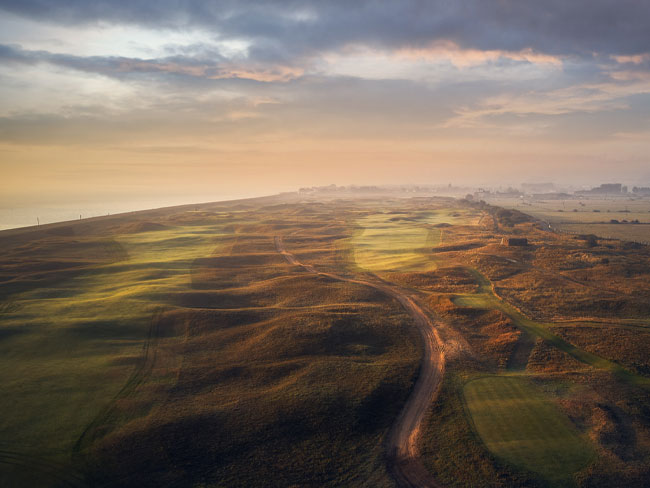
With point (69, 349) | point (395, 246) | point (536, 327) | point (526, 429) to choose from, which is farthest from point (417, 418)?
point (395, 246)

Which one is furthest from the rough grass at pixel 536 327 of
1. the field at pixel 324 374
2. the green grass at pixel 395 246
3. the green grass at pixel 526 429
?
the green grass at pixel 395 246

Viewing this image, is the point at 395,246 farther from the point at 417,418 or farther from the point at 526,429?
the point at 526,429

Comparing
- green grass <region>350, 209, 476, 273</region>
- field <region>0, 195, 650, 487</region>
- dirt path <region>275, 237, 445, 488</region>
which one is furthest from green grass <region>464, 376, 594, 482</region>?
green grass <region>350, 209, 476, 273</region>

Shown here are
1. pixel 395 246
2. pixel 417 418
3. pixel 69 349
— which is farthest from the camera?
pixel 395 246

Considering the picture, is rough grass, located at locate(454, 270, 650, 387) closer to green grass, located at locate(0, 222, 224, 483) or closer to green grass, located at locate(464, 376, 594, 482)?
green grass, located at locate(464, 376, 594, 482)

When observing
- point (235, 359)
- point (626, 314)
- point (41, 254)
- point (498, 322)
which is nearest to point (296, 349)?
point (235, 359)

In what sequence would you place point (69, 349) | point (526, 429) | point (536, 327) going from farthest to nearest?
point (536, 327)
point (69, 349)
point (526, 429)
